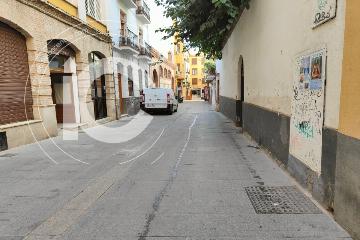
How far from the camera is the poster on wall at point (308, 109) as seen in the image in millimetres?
4316

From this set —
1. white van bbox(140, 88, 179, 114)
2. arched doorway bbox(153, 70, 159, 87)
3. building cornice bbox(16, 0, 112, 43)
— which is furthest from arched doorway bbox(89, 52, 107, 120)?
arched doorway bbox(153, 70, 159, 87)

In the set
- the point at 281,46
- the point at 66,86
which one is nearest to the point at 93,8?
the point at 66,86

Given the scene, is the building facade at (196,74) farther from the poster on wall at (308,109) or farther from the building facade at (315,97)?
the poster on wall at (308,109)

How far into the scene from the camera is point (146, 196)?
186 inches

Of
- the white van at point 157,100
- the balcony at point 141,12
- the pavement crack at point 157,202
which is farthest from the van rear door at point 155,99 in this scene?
the pavement crack at point 157,202

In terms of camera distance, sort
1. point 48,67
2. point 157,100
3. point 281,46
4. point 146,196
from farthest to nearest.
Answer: point 157,100 → point 48,67 → point 281,46 → point 146,196

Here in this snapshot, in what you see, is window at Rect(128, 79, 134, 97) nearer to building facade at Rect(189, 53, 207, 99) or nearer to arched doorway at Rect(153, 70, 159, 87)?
arched doorway at Rect(153, 70, 159, 87)

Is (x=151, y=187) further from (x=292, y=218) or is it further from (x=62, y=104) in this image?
(x=62, y=104)

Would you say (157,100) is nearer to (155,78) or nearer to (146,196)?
(155,78)

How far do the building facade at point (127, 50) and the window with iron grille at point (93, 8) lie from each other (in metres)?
0.60

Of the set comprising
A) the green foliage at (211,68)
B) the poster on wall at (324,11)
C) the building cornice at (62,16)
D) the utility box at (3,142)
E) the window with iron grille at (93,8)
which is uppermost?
the window with iron grille at (93,8)

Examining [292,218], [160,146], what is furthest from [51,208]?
[160,146]

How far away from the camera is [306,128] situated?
487cm

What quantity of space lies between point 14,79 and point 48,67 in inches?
69.1
